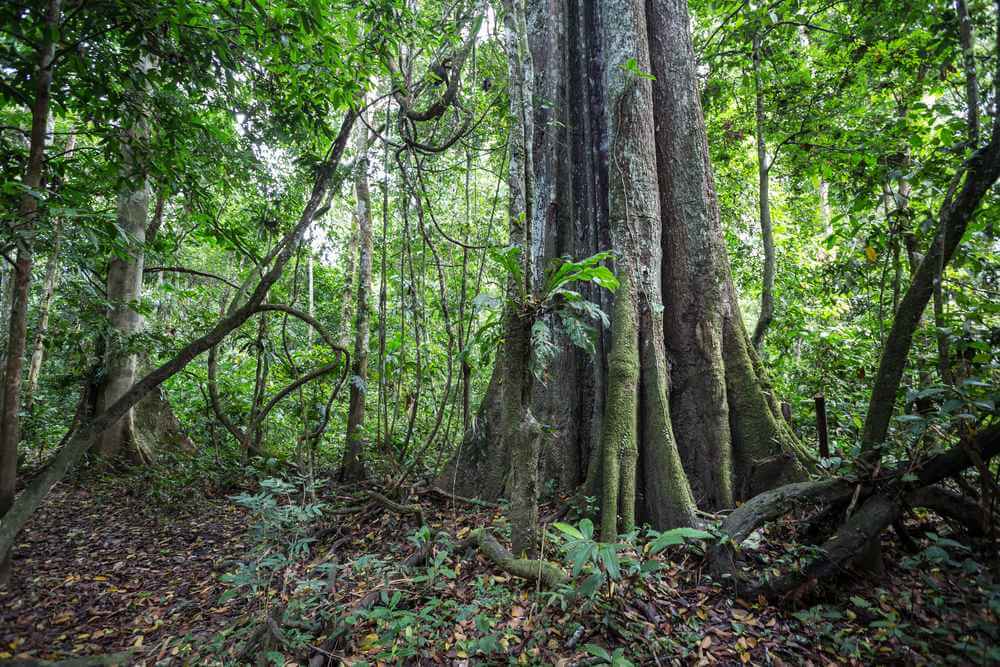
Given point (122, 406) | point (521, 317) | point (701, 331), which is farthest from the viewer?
point (701, 331)

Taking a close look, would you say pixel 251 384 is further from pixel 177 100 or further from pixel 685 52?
pixel 685 52

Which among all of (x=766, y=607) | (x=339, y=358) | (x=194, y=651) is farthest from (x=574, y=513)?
(x=339, y=358)

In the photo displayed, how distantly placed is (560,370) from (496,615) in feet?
7.29

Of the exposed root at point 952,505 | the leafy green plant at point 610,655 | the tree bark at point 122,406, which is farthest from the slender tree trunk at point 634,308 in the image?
the tree bark at point 122,406

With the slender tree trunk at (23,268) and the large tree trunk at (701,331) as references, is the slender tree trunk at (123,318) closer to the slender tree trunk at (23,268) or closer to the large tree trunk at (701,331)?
the slender tree trunk at (23,268)

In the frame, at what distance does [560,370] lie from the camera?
15.1 ft

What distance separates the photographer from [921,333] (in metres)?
3.83

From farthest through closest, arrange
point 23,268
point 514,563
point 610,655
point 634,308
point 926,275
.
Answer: point 634,308, point 23,268, point 514,563, point 926,275, point 610,655

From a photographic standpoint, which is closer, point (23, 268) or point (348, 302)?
point (23, 268)

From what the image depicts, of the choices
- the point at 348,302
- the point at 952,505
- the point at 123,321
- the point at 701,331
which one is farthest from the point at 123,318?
the point at 952,505

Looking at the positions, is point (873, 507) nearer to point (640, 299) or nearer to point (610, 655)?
point (610, 655)

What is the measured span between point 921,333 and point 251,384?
29.2 ft

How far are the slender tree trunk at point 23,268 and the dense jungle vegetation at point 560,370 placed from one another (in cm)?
2

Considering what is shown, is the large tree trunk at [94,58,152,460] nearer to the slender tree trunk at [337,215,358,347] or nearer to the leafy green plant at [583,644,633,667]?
the slender tree trunk at [337,215,358,347]
